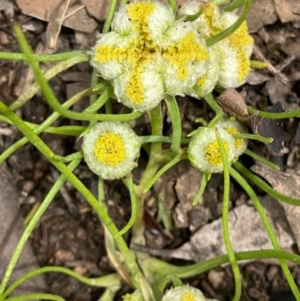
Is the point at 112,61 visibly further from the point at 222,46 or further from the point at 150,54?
the point at 222,46

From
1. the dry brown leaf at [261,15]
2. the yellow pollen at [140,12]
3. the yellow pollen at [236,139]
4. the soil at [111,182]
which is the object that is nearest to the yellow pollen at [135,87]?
the yellow pollen at [140,12]

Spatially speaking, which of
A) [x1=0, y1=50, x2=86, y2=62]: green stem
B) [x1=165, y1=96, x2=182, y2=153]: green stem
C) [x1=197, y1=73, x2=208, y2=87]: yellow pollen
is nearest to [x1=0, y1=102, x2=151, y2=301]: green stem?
[x1=0, y1=50, x2=86, y2=62]: green stem

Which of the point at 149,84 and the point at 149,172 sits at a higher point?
the point at 149,84

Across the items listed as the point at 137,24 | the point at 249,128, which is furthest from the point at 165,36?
the point at 249,128

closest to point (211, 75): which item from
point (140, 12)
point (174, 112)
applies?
point (174, 112)

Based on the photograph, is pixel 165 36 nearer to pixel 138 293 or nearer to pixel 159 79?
pixel 159 79
